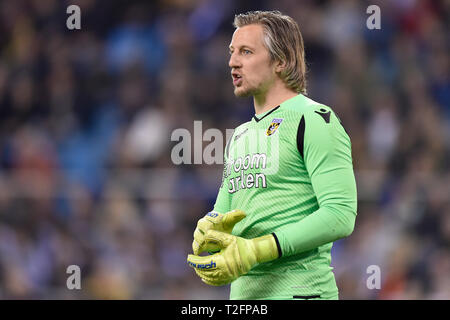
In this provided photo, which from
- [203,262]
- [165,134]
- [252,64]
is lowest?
[203,262]

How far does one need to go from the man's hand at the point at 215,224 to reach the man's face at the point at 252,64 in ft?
1.97

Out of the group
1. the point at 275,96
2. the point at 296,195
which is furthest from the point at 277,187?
the point at 275,96

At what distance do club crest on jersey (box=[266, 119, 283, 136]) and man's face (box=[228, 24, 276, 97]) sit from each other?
20 centimetres

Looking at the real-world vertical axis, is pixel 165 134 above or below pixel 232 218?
above

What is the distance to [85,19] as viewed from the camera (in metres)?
9.67

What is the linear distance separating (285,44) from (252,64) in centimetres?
19

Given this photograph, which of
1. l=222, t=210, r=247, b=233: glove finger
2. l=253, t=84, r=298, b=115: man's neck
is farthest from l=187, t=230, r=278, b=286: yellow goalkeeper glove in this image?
l=253, t=84, r=298, b=115: man's neck

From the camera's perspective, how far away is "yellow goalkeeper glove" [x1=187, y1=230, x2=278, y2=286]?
3.20m

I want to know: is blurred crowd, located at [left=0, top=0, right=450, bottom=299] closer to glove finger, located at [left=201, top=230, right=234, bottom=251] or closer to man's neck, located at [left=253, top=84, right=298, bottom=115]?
man's neck, located at [left=253, top=84, right=298, bottom=115]

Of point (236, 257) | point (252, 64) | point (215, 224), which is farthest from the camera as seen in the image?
point (252, 64)

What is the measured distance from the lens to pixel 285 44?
11.8 feet

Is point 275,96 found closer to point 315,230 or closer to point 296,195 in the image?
point 296,195

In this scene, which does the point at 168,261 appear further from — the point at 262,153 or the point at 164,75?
the point at 262,153

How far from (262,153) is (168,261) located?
168 inches
